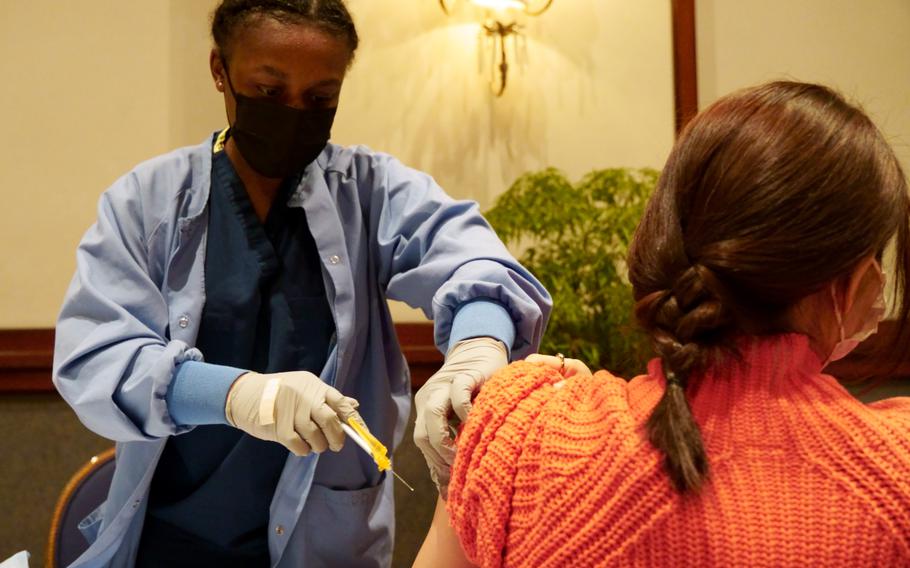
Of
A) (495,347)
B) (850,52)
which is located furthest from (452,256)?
(850,52)

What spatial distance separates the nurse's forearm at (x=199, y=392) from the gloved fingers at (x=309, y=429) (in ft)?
0.36

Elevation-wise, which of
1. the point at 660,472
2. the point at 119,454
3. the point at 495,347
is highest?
the point at 660,472

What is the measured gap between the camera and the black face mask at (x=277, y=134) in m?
1.46

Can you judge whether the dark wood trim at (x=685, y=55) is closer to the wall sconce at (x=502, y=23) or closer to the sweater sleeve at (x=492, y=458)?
the wall sconce at (x=502, y=23)

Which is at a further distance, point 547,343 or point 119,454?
point 547,343

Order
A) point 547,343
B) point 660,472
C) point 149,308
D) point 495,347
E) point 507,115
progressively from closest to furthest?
point 660,472
point 495,347
point 149,308
point 547,343
point 507,115

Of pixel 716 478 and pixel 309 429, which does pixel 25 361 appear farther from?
pixel 716 478

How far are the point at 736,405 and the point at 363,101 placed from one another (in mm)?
2526

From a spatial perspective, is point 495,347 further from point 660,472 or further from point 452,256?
point 660,472

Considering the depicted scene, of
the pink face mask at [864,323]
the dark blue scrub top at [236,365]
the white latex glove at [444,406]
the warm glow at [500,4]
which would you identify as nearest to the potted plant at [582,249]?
the warm glow at [500,4]

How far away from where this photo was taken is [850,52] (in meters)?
Answer: 3.33

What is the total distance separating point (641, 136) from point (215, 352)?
7.29 feet

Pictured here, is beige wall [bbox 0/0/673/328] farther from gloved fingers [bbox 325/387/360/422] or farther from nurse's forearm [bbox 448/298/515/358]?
gloved fingers [bbox 325/387/360/422]

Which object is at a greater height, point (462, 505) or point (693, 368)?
point (693, 368)
